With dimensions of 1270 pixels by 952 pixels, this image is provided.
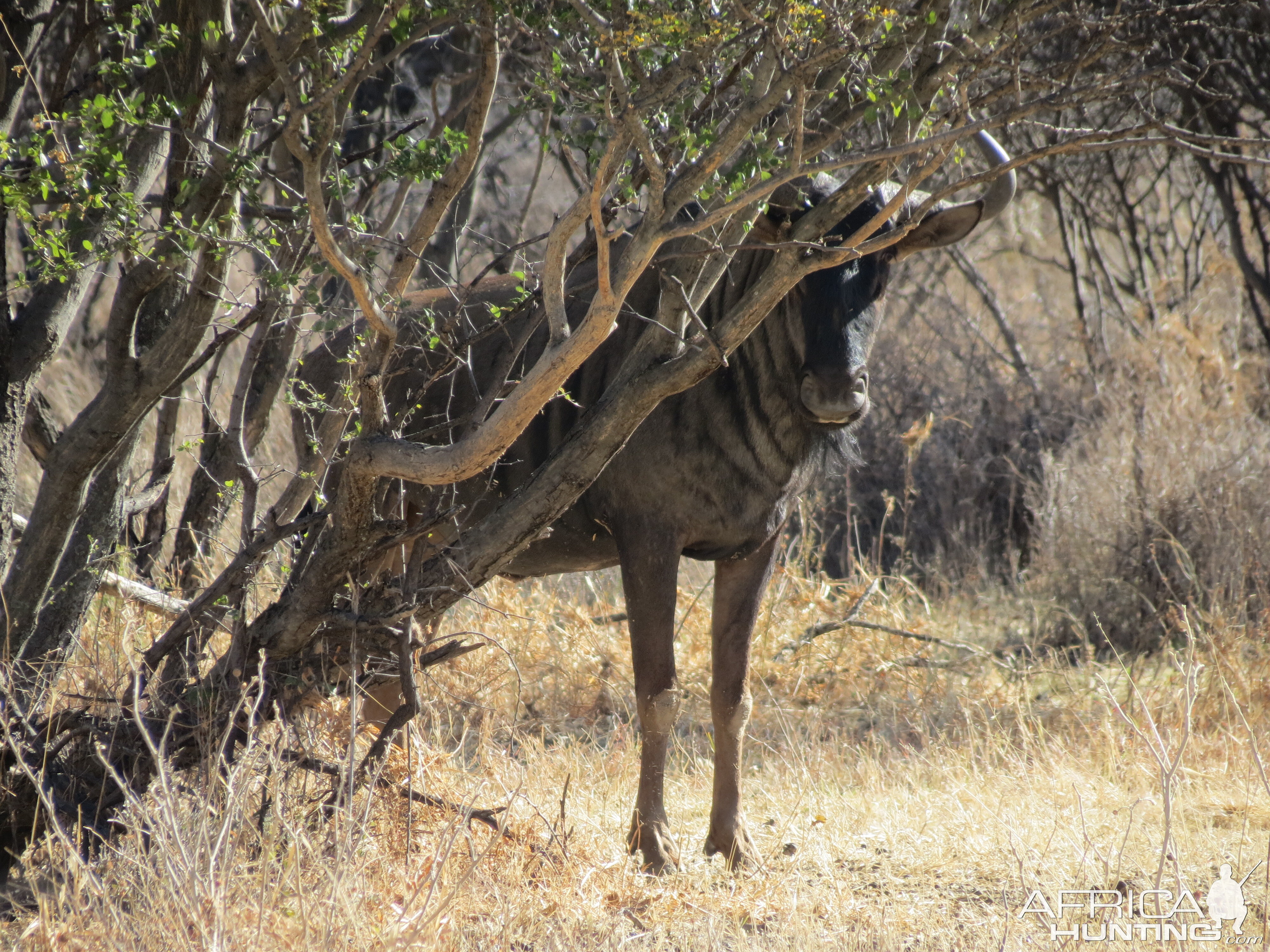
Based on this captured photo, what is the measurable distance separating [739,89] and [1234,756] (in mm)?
3133

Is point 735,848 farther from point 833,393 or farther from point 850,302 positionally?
point 850,302

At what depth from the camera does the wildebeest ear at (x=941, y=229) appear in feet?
11.6

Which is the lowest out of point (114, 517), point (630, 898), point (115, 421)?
point (630, 898)

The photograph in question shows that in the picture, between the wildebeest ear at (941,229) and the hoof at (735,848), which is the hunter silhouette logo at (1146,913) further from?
the wildebeest ear at (941,229)

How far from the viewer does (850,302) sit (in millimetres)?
3453

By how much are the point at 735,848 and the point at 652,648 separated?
0.69 meters

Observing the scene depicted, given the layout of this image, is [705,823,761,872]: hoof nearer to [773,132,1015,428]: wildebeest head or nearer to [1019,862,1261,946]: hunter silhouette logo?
[1019,862,1261,946]: hunter silhouette logo

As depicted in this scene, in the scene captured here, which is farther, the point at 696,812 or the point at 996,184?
the point at 696,812

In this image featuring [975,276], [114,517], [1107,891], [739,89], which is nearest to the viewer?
[1107,891]

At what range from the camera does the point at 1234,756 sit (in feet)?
14.3

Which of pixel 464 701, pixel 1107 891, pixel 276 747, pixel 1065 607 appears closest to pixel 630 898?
pixel 464 701

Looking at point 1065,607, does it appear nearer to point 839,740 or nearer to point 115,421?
point 839,740

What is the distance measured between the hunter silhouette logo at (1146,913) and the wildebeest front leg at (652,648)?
1137mm


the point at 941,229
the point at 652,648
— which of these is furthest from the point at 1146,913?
the point at 941,229
